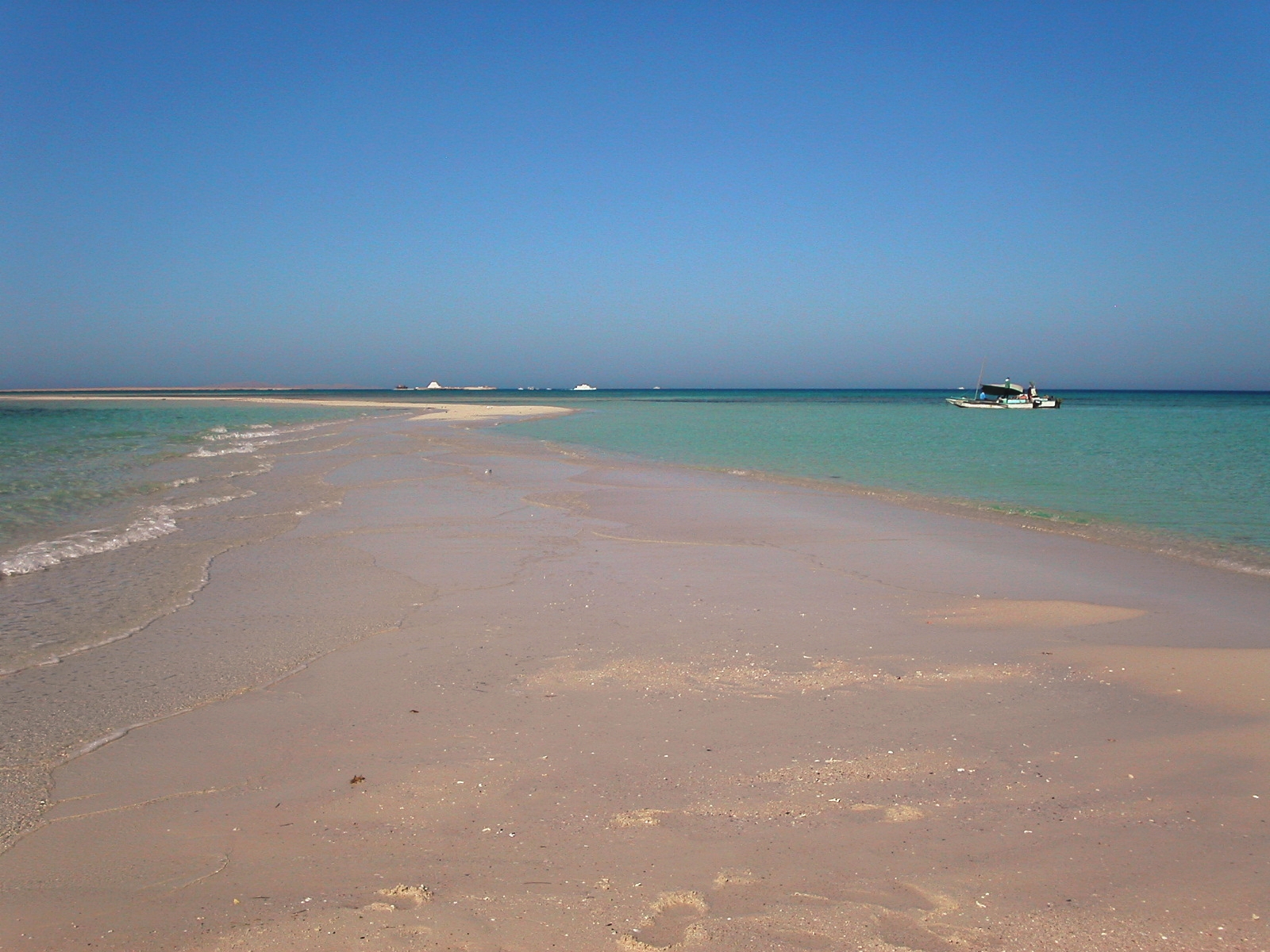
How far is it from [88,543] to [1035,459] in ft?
74.3

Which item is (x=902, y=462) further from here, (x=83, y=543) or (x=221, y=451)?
(x=221, y=451)

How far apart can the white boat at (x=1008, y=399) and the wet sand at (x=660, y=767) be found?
69.1 metres

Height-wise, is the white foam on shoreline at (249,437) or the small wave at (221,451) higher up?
the white foam on shoreline at (249,437)

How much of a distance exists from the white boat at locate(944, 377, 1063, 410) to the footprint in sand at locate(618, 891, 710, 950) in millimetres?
75394

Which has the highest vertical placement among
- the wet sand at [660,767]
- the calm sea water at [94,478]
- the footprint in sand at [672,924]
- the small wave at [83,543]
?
the calm sea water at [94,478]

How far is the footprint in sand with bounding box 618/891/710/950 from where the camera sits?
2867 millimetres

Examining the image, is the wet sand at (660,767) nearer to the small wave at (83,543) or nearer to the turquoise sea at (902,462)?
the small wave at (83,543)

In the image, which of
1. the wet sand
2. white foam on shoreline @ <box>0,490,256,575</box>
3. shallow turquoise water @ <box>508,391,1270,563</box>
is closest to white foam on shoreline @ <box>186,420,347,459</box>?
shallow turquoise water @ <box>508,391,1270,563</box>

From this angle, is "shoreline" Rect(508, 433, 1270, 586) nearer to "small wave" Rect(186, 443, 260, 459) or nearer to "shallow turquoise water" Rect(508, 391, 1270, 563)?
"shallow turquoise water" Rect(508, 391, 1270, 563)

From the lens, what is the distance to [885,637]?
6449 millimetres

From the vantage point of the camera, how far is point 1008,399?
7281 centimetres

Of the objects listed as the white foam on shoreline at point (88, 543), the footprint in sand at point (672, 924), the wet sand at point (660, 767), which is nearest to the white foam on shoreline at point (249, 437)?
the white foam on shoreline at point (88, 543)

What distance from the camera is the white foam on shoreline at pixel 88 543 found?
889cm

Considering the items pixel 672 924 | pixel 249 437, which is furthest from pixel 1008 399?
pixel 672 924
